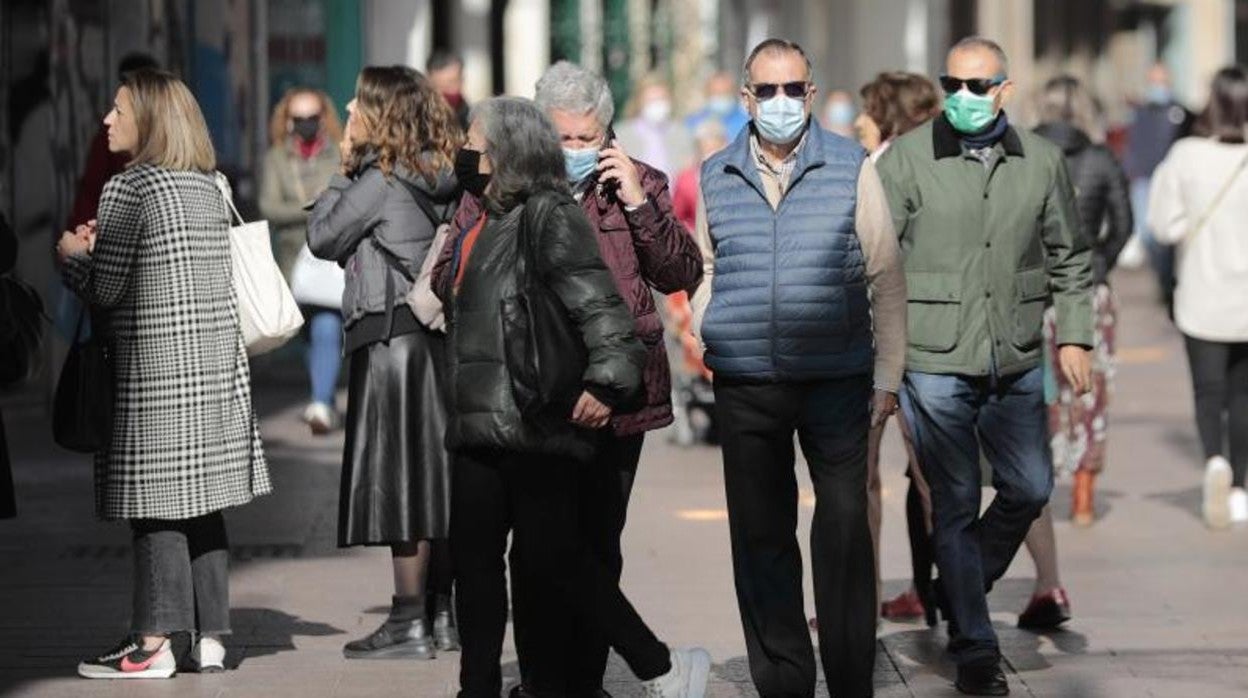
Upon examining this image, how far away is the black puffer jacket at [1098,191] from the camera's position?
1338cm

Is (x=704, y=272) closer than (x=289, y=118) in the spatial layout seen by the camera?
Yes

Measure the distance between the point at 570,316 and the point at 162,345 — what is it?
5.47 feet

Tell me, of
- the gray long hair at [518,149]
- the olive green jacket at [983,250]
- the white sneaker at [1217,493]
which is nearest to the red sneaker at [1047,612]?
the olive green jacket at [983,250]

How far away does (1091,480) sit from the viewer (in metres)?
13.7

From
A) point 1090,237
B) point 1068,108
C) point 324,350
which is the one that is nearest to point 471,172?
point 1090,237

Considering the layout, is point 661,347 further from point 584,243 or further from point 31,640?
point 31,640

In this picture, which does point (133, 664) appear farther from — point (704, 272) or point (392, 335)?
point (704, 272)

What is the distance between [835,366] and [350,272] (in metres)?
2.07

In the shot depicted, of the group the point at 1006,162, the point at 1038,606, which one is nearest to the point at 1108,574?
the point at 1038,606

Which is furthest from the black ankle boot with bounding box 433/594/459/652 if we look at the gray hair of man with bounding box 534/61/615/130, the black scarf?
the black scarf

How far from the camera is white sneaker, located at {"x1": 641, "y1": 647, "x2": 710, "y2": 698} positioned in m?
9.06

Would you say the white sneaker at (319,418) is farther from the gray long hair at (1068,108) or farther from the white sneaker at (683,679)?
the white sneaker at (683,679)

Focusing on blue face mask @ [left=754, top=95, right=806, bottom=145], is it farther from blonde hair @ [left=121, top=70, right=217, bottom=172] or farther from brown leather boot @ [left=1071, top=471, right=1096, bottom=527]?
brown leather boot @ [left=1071, top=471, right=1096, bottom=527]

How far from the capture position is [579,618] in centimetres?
902
